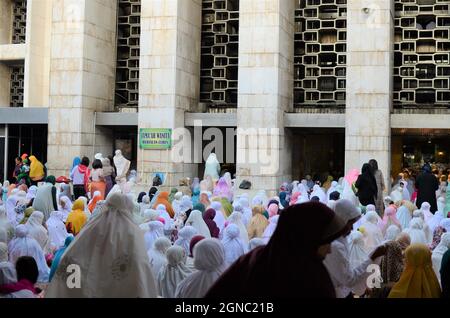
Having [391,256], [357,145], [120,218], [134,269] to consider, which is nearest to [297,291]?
[134,269]

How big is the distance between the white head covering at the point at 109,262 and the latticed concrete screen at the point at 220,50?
17388mm

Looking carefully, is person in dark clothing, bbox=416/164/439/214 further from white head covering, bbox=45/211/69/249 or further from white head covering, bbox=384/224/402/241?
white head covering, bbox=45/211/69/249

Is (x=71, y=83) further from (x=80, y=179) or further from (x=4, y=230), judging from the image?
(x=4, y=230)

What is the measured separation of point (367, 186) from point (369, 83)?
25.4ft

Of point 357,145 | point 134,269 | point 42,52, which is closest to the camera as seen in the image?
point 134,269

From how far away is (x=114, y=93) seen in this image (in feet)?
75.8

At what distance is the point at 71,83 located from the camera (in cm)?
2112

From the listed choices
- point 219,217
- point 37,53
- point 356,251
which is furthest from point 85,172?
point 37,53

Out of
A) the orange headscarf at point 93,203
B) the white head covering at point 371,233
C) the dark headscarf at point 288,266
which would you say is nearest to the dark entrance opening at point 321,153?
the orange headscarf at point 93,203

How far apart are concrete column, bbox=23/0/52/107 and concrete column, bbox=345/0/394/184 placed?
42.0 feet

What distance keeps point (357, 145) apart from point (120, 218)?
14507mm

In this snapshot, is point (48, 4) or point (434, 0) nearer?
point (434, 0)

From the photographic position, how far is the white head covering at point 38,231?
944 centimetres

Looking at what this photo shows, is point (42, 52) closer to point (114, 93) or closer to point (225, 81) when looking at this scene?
point (114, 93)
